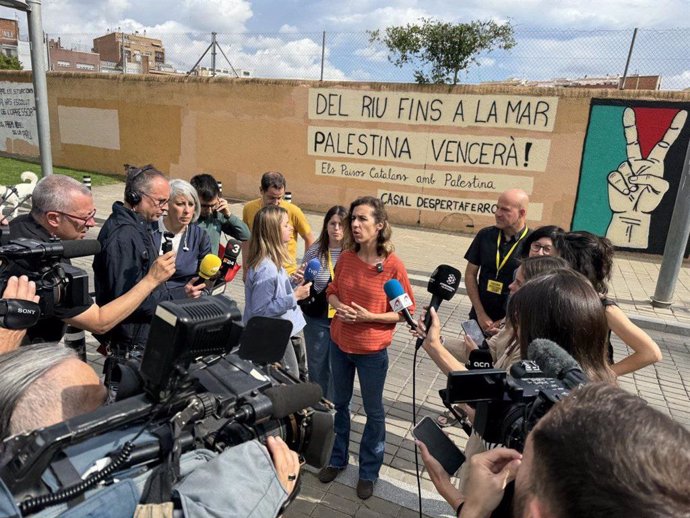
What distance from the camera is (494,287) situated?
3945 millimetres

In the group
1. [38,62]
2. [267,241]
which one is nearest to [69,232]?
[267,241]

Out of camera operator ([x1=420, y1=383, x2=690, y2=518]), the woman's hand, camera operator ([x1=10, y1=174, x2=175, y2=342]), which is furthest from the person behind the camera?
the woman's hand

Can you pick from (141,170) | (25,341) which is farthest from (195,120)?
(25,341)

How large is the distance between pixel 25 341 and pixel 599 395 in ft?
8.49

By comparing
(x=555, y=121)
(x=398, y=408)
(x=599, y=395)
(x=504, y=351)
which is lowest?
(x=398, y=408)

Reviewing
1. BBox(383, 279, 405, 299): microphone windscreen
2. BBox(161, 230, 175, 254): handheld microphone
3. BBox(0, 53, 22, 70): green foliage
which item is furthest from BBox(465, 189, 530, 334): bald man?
BBox(0, 53, 22, 70): green foliage

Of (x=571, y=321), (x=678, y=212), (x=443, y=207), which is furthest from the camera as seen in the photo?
(x=443, y=207)

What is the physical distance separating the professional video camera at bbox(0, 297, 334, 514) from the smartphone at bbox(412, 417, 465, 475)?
0.43 metres

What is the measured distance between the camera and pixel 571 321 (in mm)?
1804

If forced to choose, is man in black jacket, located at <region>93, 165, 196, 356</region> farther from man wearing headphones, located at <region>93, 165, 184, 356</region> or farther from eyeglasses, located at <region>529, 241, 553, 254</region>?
eyeglasses, located at <region>529, 241, 553, 254</region>

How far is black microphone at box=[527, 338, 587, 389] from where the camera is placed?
55.2 inches

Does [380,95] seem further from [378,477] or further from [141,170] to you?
[378,477]

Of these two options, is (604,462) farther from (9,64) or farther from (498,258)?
(9,64)

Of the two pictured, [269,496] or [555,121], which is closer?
[269,496]
